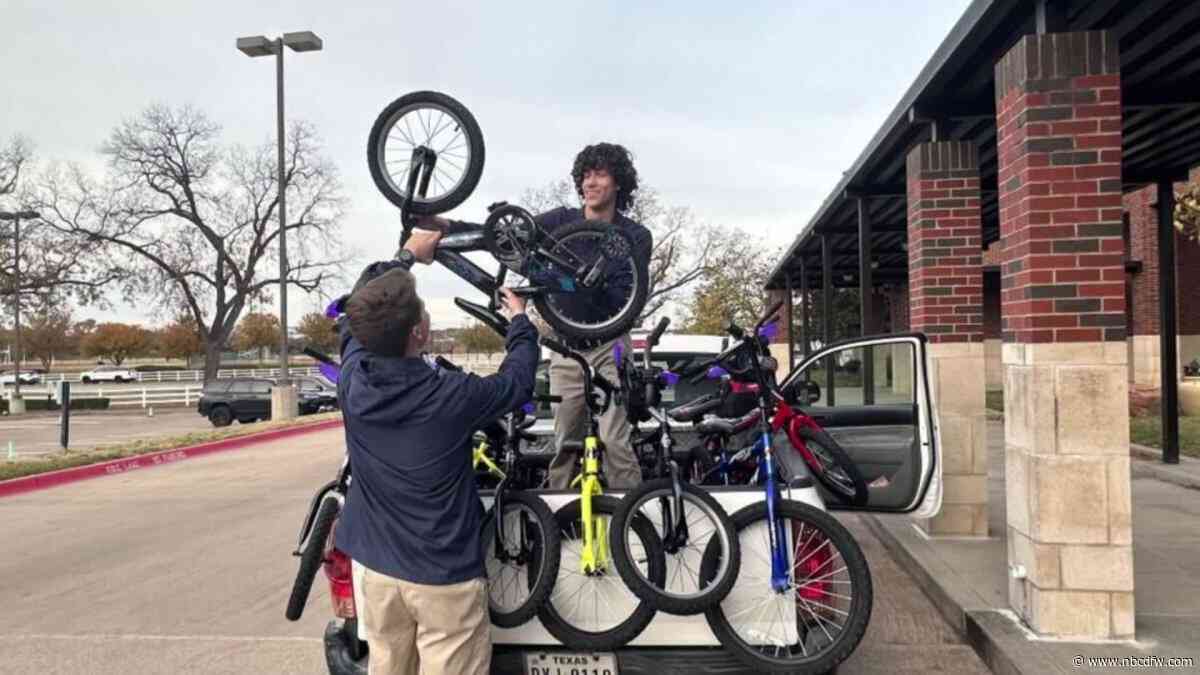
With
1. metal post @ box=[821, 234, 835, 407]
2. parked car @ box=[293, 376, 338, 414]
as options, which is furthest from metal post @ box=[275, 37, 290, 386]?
metal post @ box=[821, 234, 835, 407]

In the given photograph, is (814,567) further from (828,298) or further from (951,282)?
(828,298)

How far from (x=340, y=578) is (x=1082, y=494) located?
349cm

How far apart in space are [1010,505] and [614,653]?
2.75 meters

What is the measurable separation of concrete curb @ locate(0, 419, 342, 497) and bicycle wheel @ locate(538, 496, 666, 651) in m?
11.1

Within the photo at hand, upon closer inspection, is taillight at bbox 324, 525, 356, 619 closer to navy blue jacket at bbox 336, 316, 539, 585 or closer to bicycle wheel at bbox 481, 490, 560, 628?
navy blue jacket at bbox 336, 316, 539, 585

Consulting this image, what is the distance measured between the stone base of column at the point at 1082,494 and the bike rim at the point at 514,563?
2.72 metres

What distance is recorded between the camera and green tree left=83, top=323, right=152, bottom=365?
88.3 meters

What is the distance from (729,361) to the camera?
3.88m

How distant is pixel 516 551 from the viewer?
311cm

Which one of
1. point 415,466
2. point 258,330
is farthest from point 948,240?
point 258,330

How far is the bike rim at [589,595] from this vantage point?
3.08 meters

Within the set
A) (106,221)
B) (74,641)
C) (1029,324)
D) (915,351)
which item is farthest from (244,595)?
(106,221)

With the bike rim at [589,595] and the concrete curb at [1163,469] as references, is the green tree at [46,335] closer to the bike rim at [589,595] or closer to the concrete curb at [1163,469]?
the concrete curb at [1163,469]

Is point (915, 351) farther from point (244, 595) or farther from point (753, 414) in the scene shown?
point (244, 595)
